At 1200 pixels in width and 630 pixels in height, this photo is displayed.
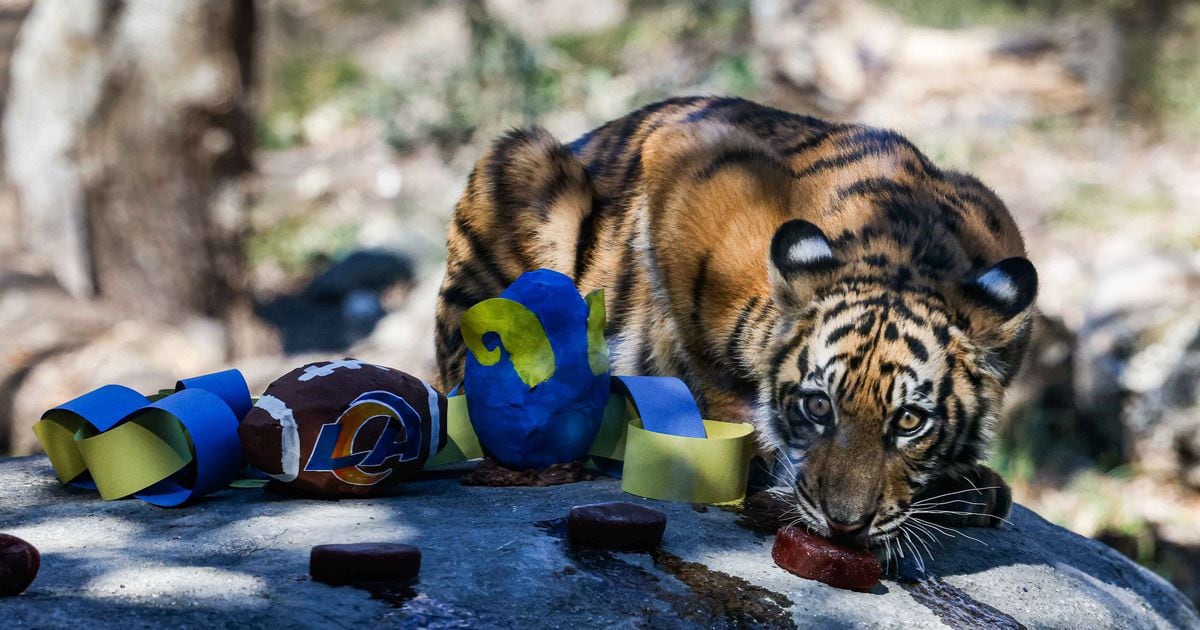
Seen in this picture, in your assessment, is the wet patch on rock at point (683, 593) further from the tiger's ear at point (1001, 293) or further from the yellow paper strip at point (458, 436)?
the tiger's ear at point (1001, 293)

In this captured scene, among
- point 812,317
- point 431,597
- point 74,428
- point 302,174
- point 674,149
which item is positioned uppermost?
point 302,174

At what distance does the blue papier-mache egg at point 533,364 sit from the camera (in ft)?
11.6

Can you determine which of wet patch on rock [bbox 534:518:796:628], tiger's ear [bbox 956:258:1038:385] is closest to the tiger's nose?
wet patch on rock [bbox 534:518:796:628]

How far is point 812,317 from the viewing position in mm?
3471

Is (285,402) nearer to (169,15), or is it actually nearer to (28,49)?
(169,15)

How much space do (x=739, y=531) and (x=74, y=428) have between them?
1.99m

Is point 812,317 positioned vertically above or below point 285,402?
above

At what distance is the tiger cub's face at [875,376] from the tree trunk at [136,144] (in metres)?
6.56

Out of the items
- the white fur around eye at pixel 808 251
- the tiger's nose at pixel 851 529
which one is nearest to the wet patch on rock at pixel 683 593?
the tiger's nose at pixel 851 529

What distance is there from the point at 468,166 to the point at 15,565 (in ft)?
37.6

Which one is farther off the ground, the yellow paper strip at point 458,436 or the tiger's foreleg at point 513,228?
the tiger's foreleg at point 513,228

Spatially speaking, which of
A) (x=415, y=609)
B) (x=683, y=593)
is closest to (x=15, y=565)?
(x=415, y=609)

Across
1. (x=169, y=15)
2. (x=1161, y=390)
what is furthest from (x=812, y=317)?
(x=169, y=15)

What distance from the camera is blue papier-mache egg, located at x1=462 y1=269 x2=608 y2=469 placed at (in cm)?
353
